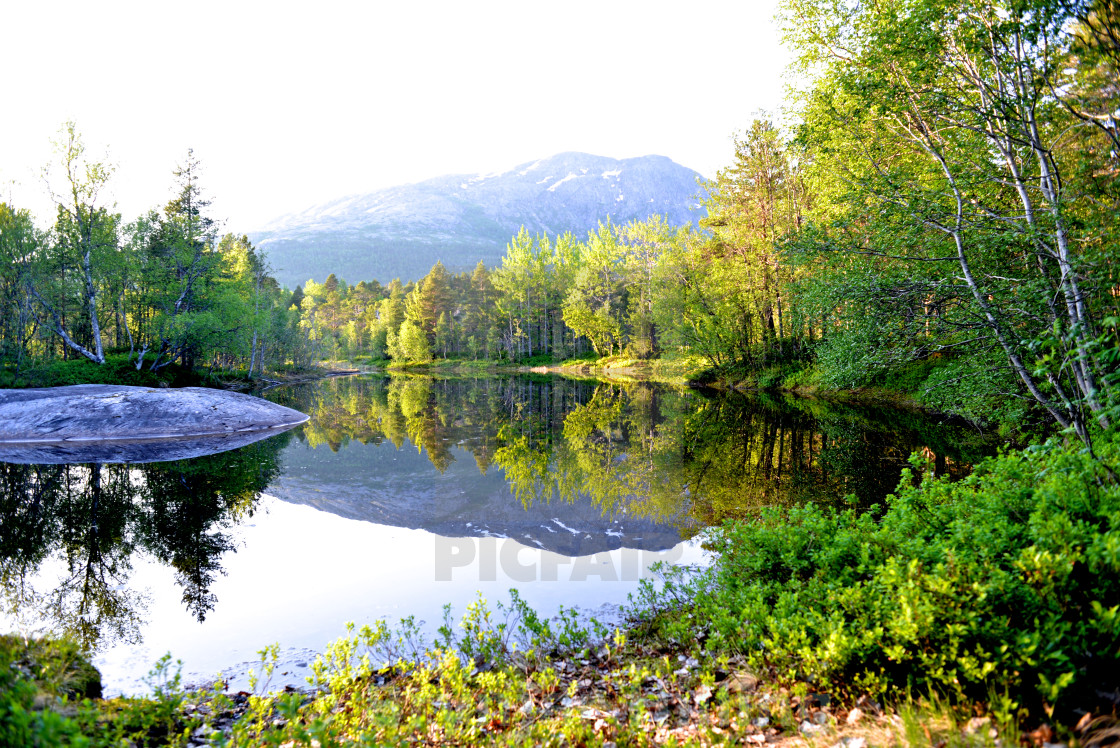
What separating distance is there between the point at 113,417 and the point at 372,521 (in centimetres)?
1614

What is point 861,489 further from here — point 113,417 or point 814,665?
point 113,417

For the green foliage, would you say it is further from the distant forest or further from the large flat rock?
the large flat rock

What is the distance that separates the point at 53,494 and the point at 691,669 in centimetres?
1525

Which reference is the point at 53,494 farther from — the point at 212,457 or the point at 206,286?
the point at 206,286

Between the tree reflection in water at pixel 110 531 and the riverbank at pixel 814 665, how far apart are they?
2.36 metres

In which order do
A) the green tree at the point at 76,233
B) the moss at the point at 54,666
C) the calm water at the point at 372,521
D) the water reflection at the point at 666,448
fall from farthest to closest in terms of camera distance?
the green tree at the point at 76,233, the water reflection at the point at 666,448, the calm water at the point at 372,521, the moss at the point at 54,666

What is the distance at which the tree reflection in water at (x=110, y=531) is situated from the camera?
23.4ft

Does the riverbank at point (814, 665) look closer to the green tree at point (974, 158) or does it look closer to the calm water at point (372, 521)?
the calm water at point (372, 521)

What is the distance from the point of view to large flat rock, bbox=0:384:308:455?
63.7 ft

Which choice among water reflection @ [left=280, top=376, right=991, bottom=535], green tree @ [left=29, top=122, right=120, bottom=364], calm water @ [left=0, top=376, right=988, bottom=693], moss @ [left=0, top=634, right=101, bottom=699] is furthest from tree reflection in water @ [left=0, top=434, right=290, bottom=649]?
green tree @ [left=29, top=122, right=120, bottom=364]

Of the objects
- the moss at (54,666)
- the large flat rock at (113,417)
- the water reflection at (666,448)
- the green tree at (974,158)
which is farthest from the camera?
the large flat rock at (113,417)

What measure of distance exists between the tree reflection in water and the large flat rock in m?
4.31

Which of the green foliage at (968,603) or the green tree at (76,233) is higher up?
the green tree at (76,233)

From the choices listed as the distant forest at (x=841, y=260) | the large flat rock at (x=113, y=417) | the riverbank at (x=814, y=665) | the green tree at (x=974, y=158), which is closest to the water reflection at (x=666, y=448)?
the distant forest at (x=841, y=260)
